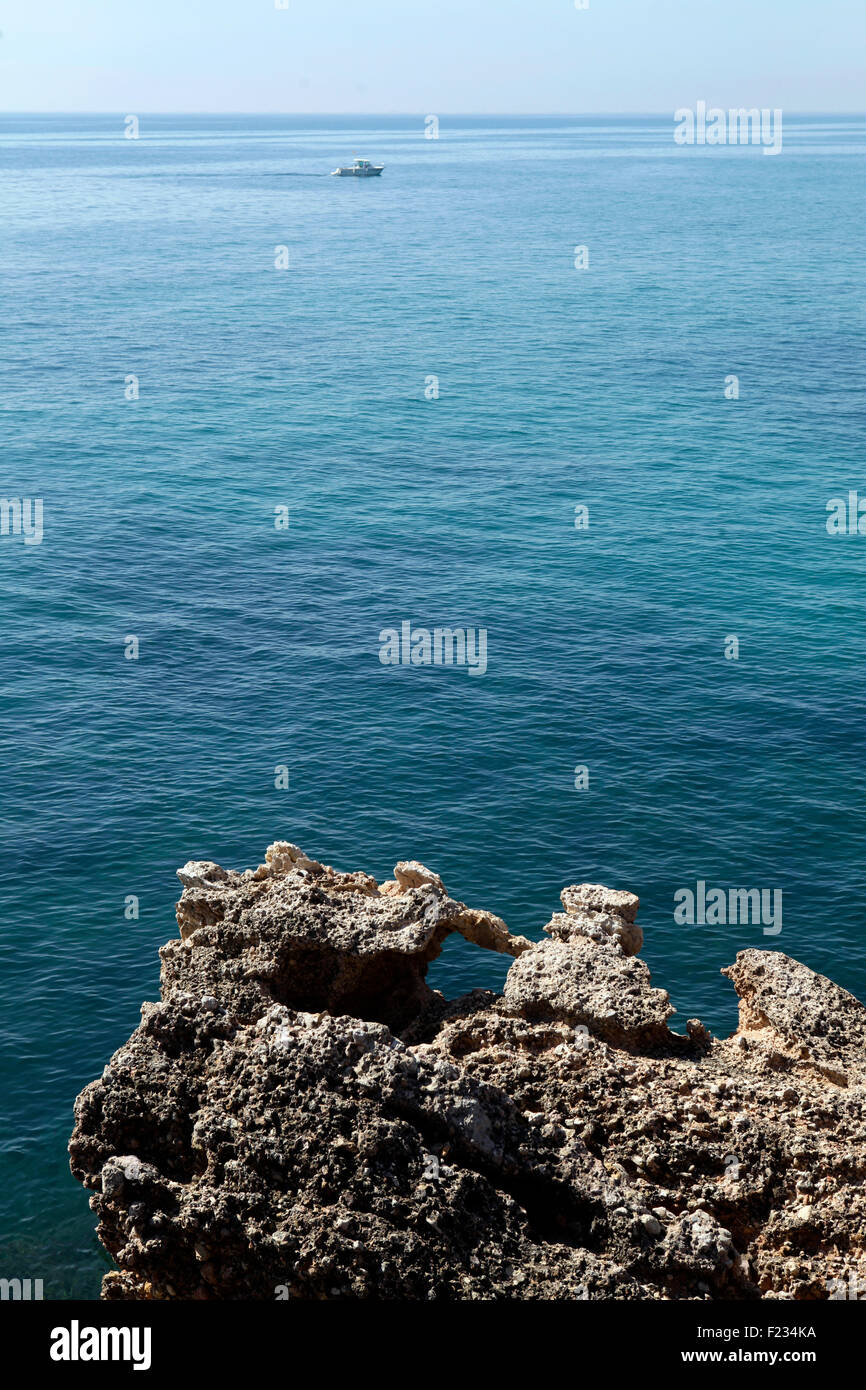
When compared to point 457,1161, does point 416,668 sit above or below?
above

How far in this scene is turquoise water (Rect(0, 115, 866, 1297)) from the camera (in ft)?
198

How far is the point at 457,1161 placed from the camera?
27578mm

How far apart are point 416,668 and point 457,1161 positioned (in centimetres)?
6207

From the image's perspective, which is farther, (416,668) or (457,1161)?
(416,668)

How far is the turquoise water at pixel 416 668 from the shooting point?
6022 cm

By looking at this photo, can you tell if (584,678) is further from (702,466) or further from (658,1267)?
(658,1267)

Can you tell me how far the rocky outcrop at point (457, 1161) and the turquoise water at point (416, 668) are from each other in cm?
1490

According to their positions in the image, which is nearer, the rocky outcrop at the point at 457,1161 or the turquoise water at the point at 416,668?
the rocky outcrop at the point at 457,1161

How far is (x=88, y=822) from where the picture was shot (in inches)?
2699

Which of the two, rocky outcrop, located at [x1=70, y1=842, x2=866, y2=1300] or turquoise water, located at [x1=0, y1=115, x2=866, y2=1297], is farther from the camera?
turquoise water, located at [x1=0, y1=115, x2=866, y2=1297]

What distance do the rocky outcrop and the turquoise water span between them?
14.9 meters

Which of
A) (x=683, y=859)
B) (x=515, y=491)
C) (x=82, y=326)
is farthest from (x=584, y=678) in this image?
(x=82, y=326)

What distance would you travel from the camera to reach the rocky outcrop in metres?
26.4

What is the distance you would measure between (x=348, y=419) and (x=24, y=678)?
220 ft
